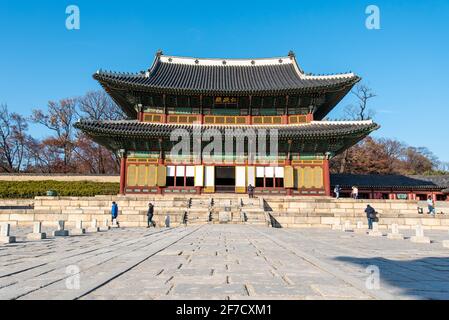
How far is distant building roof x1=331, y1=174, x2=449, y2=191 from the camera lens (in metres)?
33.4

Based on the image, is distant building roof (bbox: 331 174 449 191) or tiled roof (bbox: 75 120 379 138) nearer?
tiled roof (bbox: 75 120 379 138)

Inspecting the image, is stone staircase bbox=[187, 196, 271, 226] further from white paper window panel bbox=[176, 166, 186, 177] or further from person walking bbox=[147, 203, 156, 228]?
white paper window panel bbox=[176, 166, 186, 177]

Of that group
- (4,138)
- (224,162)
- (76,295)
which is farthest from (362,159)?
(4,138)

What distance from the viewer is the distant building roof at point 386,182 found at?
33.4 metres

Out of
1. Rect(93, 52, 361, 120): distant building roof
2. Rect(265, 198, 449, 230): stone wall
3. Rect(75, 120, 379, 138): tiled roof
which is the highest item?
Rect(93, 52, 361, 120): distant building roof

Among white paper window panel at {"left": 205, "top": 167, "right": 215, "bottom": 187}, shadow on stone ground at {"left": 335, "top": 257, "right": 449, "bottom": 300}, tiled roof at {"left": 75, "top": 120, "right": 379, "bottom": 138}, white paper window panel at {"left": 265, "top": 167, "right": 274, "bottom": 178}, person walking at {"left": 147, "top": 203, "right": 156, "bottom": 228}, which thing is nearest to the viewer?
shadow on stone ground at {"left": 335, "top": 257, "right": 449, "bottom": 300}

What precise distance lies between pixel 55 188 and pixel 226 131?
19.8m

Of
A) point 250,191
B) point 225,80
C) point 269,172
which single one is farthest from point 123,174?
point 225,80

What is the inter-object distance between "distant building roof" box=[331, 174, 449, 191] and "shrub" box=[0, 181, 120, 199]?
23544 millimetres

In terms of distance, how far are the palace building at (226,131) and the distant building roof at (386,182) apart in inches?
365

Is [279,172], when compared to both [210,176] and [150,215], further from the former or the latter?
[150,215]

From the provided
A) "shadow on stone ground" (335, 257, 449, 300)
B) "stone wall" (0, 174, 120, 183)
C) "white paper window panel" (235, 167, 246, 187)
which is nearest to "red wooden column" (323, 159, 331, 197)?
"white paper window panel" (235, 167, 246, 187)

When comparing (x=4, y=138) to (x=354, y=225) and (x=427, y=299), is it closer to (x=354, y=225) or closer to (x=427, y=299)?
(x=354, y=225)

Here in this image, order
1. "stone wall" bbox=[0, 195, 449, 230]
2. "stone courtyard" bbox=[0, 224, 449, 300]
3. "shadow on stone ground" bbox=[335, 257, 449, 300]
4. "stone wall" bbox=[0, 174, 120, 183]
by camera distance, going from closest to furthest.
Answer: "stone courtyard" bbox=[0, 224, 449, 300]
"shadow on stone ground" bbox=[335, 257, 449, 300]
"stone wall" bbox=[0, 195, 449, 230]
"stone wall" bbox=[0, 174, 120, 183]
